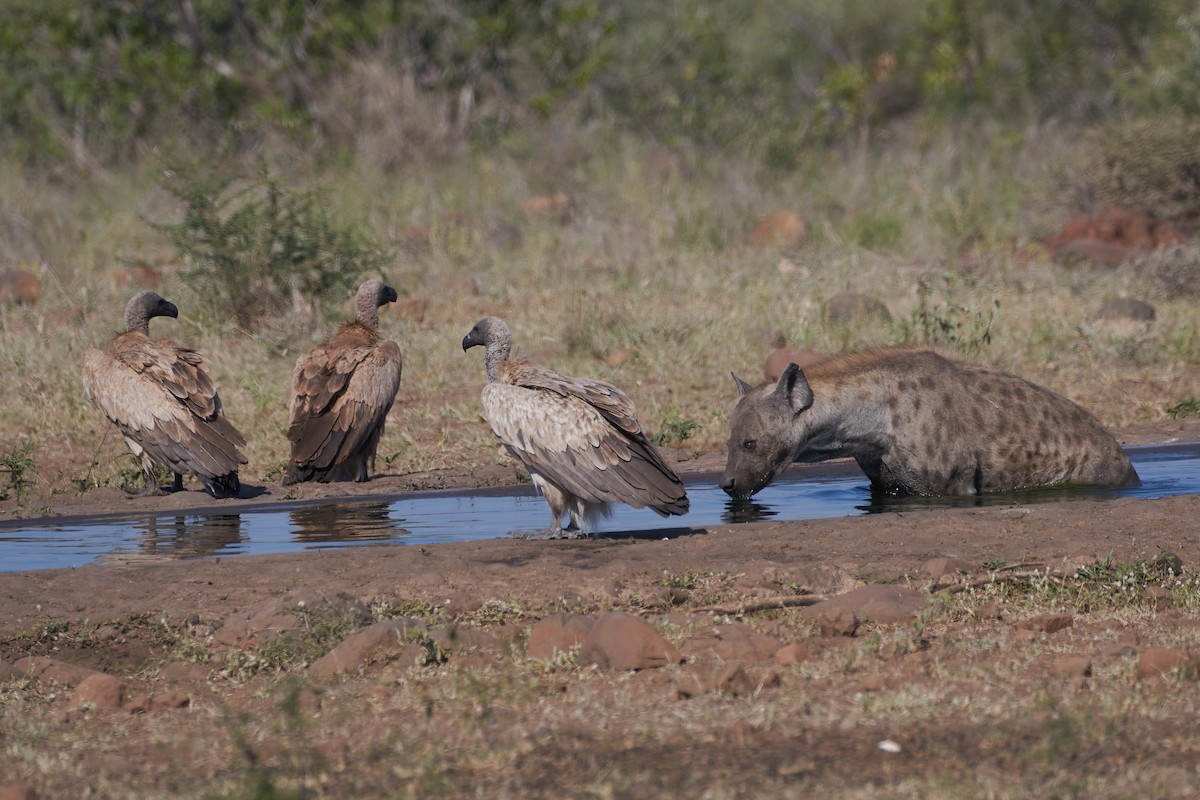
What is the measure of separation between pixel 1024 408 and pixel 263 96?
14.6 meters

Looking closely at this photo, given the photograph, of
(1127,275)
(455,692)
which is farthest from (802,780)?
(1127,275)

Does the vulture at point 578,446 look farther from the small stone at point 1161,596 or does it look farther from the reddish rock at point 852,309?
the reddish rock at point 852,309

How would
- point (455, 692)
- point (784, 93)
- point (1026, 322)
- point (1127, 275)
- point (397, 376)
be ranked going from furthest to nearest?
1. point (784, 93)
2. point (1127, 275)
3. point (1026, 322)
4. point (397, 376)
5. point (455, 692)

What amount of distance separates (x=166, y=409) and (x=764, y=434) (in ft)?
11.5

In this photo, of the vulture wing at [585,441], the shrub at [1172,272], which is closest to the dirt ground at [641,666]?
the vulture wing at [585,441]

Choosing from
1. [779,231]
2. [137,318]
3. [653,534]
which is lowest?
[653,534]

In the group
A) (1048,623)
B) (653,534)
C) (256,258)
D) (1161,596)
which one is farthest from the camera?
(256,258)

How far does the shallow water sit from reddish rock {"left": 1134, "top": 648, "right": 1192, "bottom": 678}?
3222 millimetres

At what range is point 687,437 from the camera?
10891mm

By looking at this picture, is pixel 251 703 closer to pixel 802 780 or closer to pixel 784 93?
pixel 802 780

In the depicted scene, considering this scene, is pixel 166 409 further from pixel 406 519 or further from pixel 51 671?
pixel 51 671

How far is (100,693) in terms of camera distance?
526 centimetres

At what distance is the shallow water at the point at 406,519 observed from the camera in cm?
803

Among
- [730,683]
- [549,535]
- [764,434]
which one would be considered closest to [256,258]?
[764,434]
